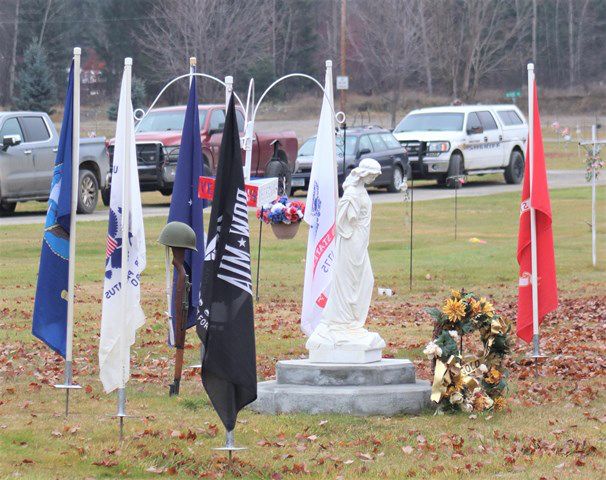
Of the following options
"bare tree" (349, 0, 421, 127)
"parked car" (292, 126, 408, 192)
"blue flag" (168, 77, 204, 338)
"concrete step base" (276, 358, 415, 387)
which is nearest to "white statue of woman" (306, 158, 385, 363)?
"concrete step base" (276, 358, 415, 387)

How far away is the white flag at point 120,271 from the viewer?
8758 millimetres

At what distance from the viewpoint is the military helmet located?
33.3ft

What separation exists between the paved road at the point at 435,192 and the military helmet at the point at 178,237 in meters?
14.1

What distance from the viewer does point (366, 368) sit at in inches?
389

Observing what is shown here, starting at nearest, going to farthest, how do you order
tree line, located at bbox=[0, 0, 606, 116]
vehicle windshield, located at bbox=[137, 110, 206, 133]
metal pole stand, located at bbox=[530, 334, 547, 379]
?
1. metal pole stand, located at bbox=[530, 334, 547, 379]
2. vehicle windshield, located at bbox=[137, 110, 206, 133]
3. tree line, located at bbox=[0, 0, 606, 116]

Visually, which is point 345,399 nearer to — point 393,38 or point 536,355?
point 536,355

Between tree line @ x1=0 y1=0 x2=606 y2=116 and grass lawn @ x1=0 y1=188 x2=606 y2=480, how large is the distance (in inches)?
1288

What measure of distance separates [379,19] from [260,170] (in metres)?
33.6

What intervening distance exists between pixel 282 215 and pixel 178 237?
536cm

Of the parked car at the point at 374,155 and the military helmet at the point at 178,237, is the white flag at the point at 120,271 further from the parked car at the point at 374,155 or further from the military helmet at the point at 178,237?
the parked car at the point at 374,155

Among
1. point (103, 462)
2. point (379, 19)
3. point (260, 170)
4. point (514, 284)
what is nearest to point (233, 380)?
point (103, 462)

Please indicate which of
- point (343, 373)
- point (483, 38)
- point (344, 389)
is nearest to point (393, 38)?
point (483, 38)

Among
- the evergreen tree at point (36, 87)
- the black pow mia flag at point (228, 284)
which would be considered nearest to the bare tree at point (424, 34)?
the evergreen tree at point (36, 87)

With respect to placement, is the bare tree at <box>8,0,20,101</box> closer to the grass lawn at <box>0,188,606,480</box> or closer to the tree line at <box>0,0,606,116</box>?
the tree line at <box>0,0,606,116</box>
